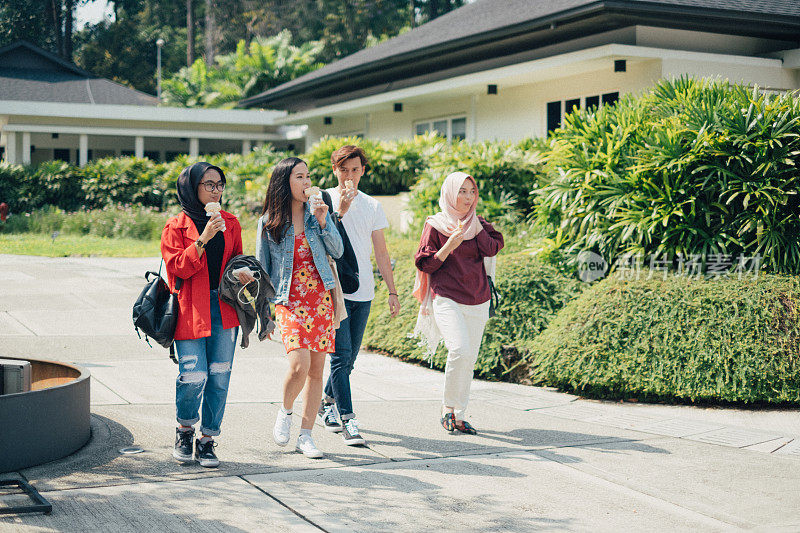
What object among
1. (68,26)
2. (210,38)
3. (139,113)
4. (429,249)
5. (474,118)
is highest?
(68,26)

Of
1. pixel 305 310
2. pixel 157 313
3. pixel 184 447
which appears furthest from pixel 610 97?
pixel 184 447

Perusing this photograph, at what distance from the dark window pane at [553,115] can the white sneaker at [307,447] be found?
36.2ft

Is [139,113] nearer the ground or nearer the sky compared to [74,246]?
nearer the sky

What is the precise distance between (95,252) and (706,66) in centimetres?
1312

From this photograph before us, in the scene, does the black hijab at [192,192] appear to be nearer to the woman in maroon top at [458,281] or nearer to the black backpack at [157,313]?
the black backpack at [157,313]

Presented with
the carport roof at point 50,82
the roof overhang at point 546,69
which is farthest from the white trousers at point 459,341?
the carport roof at point 50,82

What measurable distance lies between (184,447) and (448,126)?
14.5 m

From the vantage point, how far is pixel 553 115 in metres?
15.4

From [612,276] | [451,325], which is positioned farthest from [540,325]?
[451,325]

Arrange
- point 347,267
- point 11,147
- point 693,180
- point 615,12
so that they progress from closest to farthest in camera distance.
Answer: point 347,267 → point 693,180 → point 615,12 → point 11,147

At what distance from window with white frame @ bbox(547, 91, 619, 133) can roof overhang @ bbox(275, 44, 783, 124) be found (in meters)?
0.47

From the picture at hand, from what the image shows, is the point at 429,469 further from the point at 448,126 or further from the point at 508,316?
the point at 448,126

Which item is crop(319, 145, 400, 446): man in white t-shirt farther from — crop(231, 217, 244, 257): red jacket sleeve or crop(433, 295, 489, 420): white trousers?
crop(231, 217, 244, 257): red jacket sleeve

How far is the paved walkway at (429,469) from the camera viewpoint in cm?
426
